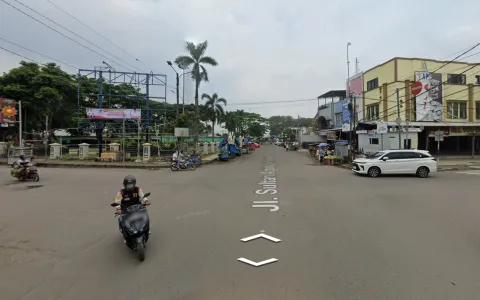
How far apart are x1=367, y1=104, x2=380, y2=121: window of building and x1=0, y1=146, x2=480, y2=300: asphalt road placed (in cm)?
2456

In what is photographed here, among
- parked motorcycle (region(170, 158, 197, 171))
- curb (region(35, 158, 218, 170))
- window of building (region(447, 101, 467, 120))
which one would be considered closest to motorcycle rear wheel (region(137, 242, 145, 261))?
parked motorcycle (region(170, 158, 197, 171))

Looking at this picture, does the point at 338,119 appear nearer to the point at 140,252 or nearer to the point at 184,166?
the point at 184,166

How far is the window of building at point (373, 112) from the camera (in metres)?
32.7

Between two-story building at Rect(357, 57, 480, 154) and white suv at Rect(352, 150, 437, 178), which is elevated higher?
two-story building at Rect(357, 57, 480, 154)

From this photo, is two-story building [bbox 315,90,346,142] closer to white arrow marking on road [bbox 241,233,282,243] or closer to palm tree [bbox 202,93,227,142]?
palm tree [bbox 202,93,227,142]

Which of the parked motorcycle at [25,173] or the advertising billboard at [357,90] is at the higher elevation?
the advertising billboard at [357,90]

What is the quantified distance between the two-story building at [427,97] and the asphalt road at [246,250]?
22980 mm

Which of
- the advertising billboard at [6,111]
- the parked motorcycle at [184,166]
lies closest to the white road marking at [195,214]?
the parked motorcycle at [184,166]

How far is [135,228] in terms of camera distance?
5031 mm

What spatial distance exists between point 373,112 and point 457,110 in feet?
25.1

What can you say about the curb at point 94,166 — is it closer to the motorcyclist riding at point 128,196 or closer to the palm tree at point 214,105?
the motorcyclist riding at point 128,196

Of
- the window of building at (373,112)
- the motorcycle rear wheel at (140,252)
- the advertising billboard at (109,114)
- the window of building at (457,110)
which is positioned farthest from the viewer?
the window of building at (373,112)

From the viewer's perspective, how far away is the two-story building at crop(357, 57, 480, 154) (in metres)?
30.2

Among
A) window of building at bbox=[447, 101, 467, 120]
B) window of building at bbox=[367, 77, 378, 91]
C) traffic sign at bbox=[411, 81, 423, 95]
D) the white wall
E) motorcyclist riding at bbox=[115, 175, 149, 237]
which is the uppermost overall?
window of building at bbox=[367, 77, 378, 91]
